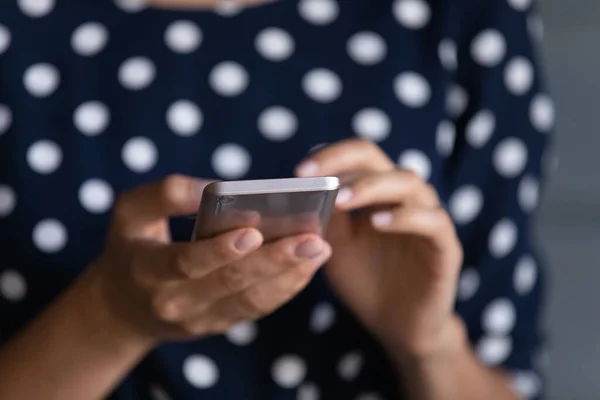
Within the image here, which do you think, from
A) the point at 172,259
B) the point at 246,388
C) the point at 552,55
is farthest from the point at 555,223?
the point at 172,259

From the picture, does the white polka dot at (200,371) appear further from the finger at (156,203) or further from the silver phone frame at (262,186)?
the silver phone frame at (262,186)

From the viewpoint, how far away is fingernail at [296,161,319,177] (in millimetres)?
416

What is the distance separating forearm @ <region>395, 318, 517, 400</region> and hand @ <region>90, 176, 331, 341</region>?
147mm

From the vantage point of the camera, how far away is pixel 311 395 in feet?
1.81

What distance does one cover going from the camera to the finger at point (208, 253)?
36cm

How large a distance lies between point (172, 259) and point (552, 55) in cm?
49

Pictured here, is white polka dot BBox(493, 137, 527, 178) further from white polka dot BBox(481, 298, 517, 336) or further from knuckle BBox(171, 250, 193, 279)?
knuckle BBox(171, 250, 193, 279)

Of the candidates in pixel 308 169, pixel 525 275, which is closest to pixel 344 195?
pixel 308 169

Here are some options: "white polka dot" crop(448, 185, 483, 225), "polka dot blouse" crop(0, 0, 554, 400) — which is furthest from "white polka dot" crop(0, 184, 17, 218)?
"white polka dot" crop(448, 185, 483, 225)

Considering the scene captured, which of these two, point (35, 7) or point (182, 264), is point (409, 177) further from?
point (35, 7)

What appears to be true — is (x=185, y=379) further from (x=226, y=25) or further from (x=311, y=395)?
(x=226, y=25)

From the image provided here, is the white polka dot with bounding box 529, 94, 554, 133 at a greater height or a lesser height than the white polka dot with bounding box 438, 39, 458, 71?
lesser

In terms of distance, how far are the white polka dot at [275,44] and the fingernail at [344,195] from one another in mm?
169

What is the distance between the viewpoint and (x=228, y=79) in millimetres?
536
